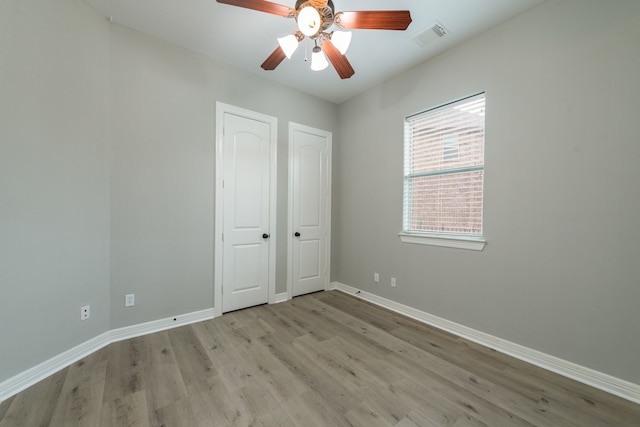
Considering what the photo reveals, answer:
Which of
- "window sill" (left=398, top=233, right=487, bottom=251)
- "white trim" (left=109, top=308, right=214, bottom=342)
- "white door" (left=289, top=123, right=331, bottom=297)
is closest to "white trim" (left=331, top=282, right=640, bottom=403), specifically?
"window sill" (left=398, top=233, right=487, bottom=251)

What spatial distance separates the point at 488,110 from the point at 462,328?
2.16 m

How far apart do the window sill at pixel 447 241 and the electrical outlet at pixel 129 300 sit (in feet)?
9.77

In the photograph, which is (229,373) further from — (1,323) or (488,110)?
(488,110)

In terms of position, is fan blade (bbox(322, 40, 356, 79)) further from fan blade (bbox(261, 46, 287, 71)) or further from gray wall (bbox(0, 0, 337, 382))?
gray wall (bbox(0, 0, 337, 382))

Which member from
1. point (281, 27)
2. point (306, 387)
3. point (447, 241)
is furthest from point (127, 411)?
point (281, 27)

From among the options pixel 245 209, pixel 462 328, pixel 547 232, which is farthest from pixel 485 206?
pixel 245 209

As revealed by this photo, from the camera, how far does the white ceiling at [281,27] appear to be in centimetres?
208

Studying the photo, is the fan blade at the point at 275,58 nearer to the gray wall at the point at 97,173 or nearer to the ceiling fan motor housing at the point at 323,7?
the ceiling fan motor housing at the point at 323,7

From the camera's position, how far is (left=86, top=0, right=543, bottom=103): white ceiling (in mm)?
2084

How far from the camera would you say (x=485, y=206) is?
238 centimetres

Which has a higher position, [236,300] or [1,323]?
[1,323]

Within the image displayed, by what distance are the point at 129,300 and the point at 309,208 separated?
2.34 m

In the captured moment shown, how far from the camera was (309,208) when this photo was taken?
374 cm

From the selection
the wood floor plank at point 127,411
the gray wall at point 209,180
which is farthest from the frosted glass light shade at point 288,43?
the wood floor plank at point 127,411
